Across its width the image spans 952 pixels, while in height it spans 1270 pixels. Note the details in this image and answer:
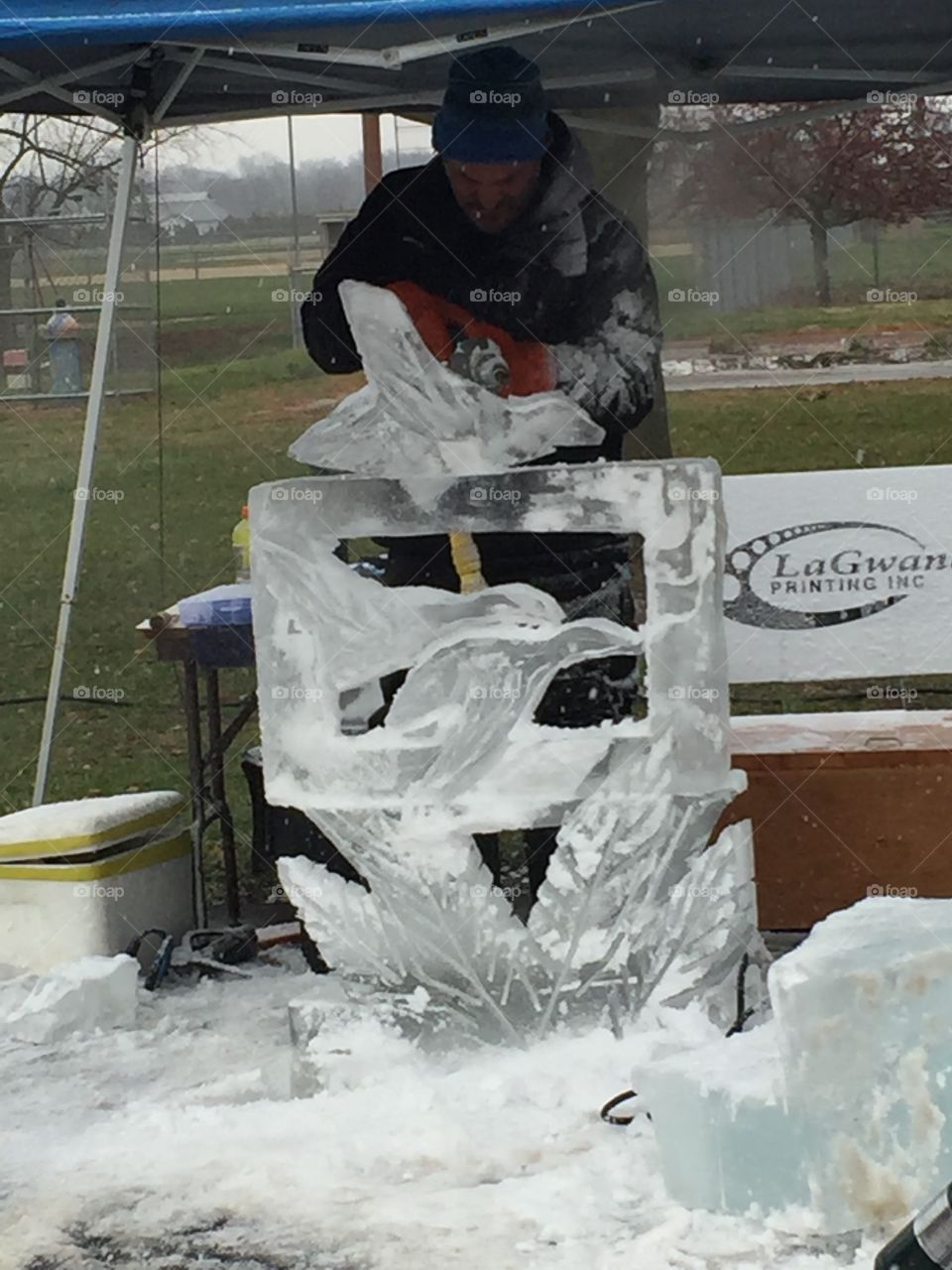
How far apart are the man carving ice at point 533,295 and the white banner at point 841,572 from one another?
998 mm

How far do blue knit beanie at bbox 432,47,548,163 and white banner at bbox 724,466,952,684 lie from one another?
1365mm

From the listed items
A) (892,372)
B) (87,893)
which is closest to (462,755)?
(87,893)

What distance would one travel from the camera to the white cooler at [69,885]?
156 inches
